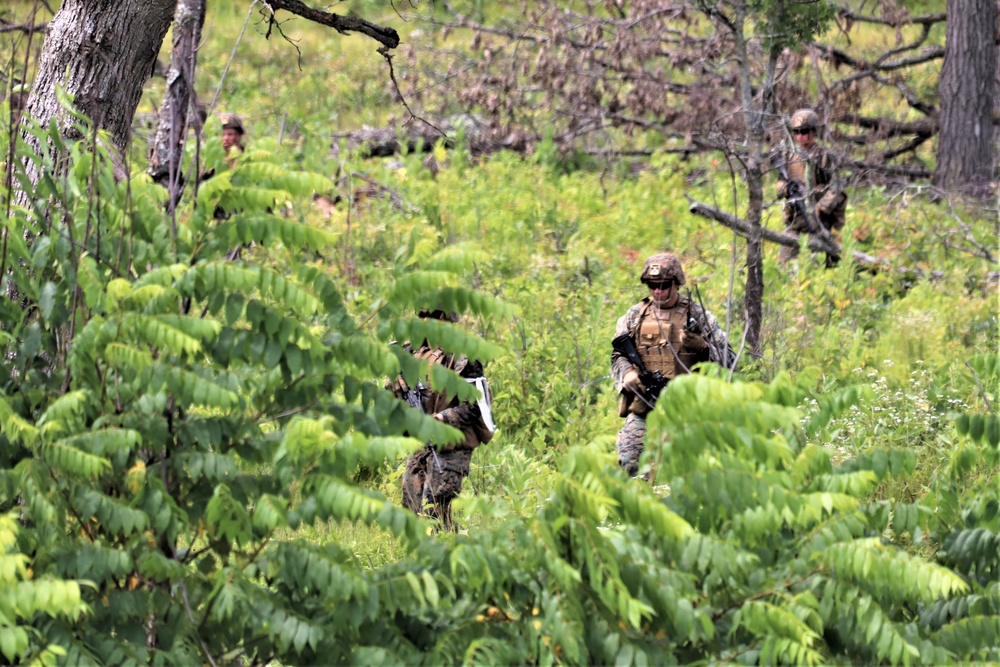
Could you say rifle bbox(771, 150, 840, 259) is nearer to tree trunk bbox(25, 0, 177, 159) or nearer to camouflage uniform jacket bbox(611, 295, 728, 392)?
camouflage uniform jacket bbox(611, 295, 728, 392)

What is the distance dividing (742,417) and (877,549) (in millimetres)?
547

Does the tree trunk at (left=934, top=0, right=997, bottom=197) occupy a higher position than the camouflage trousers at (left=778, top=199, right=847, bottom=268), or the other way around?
the tree trunk at (left=934, top=0, right=997, bottom=197)

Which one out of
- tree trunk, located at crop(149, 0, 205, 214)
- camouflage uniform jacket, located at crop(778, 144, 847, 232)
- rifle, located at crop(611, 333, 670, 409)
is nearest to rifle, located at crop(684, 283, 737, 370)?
rifle, located at crop(611, 333, 670, 409)

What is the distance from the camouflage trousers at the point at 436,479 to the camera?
7.01 metres

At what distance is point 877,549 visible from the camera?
359 cm

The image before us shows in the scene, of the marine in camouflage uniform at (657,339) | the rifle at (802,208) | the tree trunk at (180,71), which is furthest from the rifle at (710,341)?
the rifle at (802,208)

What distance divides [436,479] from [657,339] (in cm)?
156

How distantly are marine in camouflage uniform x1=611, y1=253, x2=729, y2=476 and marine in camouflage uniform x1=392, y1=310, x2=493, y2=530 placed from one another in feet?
2.90

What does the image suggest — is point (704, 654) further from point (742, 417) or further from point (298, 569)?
point (298, 569)

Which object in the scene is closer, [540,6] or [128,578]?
[128,578]

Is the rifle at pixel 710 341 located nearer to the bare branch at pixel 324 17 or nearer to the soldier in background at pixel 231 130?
the bare branch at pixel 324 17

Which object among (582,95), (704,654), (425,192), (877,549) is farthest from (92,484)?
(582,95)

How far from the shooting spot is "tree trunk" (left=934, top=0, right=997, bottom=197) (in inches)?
567

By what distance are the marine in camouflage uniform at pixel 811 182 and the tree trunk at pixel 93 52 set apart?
746cm
